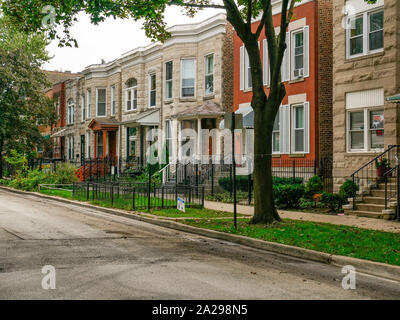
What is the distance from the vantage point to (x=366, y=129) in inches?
710

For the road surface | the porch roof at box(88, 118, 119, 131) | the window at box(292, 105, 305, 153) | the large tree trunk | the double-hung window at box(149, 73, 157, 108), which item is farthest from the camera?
the porch roof at box(88, 118, 119, 131)

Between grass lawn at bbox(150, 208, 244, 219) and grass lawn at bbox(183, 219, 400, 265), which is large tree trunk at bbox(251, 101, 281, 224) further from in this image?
grass lawn at bbox(150, 208, 244, 219)

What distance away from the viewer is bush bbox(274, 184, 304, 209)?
17188mm

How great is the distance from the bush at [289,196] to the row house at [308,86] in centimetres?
390

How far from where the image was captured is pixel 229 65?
2656cm

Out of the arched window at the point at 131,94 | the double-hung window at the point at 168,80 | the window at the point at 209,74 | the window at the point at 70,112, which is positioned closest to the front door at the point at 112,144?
the arched window at the point at 131,94

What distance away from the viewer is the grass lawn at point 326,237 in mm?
8969

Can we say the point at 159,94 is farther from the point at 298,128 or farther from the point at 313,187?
the point at 313,187

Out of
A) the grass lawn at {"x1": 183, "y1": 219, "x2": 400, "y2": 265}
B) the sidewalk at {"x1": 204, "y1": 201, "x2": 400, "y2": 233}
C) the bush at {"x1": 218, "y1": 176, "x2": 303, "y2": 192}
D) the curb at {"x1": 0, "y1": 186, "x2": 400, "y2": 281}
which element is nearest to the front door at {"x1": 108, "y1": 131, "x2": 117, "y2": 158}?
the bush at {"x1": 218, "y1": 176, "x2": 303, "y2": 192}

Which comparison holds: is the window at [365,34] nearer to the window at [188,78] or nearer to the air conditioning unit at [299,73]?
the air conditioning unit at [299,73]

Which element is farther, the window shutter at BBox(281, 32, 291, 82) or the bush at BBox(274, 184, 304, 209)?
the window shutter at BBox(281, 32, 291, 82)

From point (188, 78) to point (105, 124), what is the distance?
9.38 metres

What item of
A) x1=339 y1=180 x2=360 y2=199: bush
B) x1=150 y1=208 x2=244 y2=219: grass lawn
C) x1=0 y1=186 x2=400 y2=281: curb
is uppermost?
x1=339 y1=180 x2=360 y2=199: bush

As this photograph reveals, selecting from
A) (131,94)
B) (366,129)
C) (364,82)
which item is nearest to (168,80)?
(131,94)
